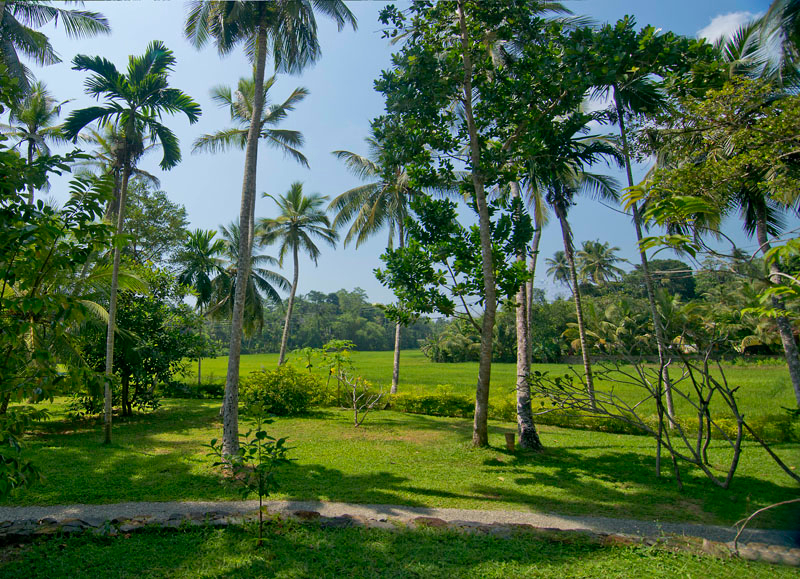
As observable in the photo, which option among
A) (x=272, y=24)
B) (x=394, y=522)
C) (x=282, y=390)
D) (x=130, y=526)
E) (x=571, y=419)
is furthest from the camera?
(x=282, y=390)

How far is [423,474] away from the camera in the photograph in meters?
7.98

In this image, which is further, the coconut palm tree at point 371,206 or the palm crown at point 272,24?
→ the coconut palm tree at point 371,206

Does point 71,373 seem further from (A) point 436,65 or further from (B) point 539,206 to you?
(B) point 539,206

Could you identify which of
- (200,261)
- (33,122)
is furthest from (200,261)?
(33,122)

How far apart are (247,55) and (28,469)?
385 inches

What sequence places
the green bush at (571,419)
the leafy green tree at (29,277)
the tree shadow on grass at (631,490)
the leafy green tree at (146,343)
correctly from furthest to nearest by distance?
1. the leafy green tree at (146,343)
2. the green bush at (571,419)
3. the tree shadow on grass at (631,490)
4. the leafy green tree at (29,277)

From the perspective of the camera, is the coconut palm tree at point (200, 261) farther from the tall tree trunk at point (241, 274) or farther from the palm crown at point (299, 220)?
the tall tree trunk at point (241, 274)

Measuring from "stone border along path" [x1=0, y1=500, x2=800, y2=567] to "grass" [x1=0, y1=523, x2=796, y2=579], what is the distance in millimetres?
193

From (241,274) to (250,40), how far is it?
5.30m

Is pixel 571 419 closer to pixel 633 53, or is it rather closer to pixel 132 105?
pixel 633 53

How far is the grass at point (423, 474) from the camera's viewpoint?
6500 millimetres

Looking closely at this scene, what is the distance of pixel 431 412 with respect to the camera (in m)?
16.5

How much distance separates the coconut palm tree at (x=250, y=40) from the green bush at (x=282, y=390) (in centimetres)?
731

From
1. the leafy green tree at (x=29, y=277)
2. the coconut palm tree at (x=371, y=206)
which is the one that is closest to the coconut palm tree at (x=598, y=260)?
the coconut palm tree at (x=371, y=206)
